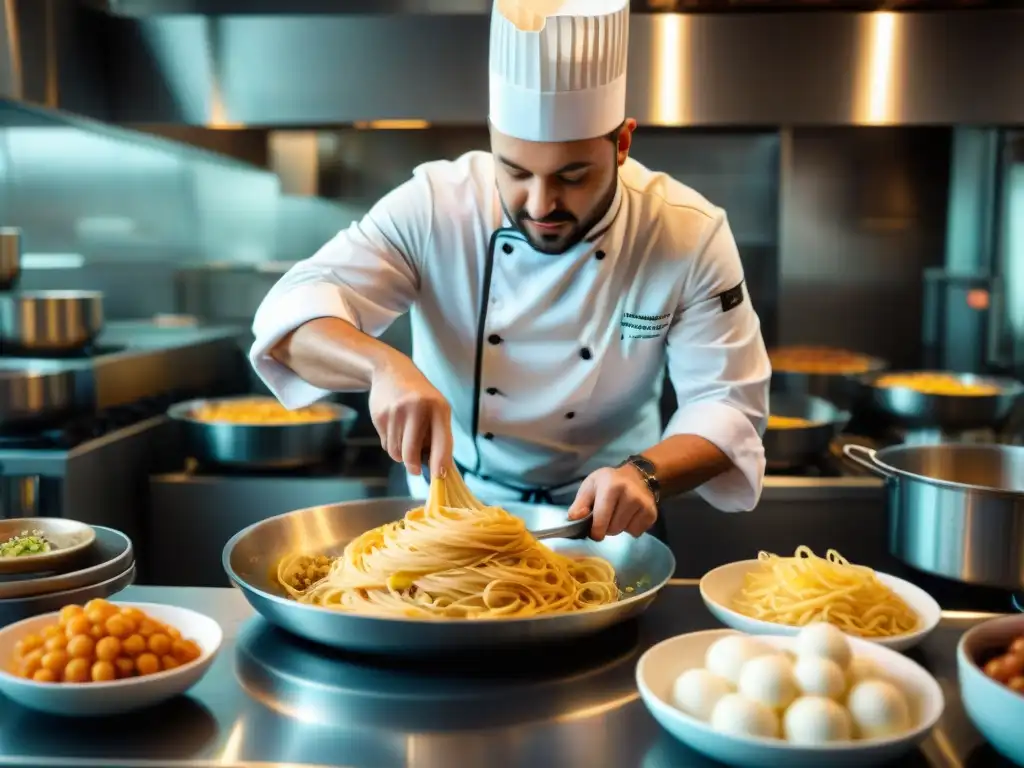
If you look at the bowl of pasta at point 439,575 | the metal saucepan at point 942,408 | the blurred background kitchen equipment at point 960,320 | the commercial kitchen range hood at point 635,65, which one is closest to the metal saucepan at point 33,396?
the commercial kitchen range hood at point 635,65

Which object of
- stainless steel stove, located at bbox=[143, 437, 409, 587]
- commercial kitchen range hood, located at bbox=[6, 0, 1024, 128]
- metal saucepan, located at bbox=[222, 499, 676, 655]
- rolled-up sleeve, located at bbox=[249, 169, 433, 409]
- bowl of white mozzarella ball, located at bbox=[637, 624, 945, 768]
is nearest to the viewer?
bowl of white mozzarella ball, located at bbox=[637, 624, 945, 768]

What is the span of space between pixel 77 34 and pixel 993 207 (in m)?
3.39

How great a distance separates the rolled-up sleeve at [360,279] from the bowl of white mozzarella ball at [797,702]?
3.98 feet

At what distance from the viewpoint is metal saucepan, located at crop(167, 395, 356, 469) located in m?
3.31

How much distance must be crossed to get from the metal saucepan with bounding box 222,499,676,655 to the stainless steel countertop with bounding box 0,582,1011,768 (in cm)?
6

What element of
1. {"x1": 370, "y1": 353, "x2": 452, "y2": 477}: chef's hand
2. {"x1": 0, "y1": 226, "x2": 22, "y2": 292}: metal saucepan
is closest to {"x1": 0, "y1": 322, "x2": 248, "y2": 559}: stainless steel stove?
{"x1": 0, "y1": 226, "x2": 22, "y2": 292}: metal saucepan

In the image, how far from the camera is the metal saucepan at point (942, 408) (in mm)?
3381

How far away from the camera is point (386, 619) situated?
138 cm

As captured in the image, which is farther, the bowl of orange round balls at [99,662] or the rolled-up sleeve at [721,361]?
the rolled-up sleeve at [721,361]

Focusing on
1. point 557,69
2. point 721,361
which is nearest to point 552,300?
point 721,361

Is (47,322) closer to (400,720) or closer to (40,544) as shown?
(40,544)

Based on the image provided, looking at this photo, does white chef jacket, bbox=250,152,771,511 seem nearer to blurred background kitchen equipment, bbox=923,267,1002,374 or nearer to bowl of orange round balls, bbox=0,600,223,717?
bowl of orange round balls, bbox=0,600,223,717

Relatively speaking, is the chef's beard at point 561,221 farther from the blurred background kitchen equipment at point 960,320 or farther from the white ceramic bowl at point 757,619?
the blurred background kitchen equipment at point 960,320

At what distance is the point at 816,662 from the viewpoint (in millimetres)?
1197
